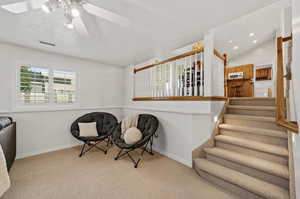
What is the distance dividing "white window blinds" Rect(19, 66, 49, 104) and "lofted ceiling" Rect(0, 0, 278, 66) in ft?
1.85

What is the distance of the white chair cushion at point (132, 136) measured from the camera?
8.72 feet

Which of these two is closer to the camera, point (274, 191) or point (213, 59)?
point (274, 191)

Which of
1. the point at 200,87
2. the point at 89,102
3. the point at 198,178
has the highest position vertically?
the point at 200,87

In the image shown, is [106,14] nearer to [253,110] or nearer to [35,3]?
[35,3]

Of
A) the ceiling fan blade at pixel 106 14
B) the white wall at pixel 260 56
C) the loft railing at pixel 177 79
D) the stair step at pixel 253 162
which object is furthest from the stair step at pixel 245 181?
the white wall at pixel 260 56

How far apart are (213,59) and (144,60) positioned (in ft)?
6.98

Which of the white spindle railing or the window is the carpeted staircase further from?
the window

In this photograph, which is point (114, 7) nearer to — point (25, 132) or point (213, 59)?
point (213, 59)

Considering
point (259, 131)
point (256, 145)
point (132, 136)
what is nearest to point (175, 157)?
point (132, 136)

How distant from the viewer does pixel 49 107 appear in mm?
3189

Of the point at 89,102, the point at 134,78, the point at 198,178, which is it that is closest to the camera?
the point at 198,178

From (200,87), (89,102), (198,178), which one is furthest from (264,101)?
(89,102)

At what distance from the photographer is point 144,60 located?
400cm

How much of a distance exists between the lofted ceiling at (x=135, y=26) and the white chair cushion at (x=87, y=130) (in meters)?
1.81
